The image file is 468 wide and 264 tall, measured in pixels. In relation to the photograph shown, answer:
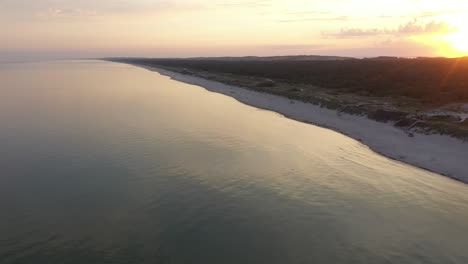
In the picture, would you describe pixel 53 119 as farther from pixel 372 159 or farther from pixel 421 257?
pixel 421 257

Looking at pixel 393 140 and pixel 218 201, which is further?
pixel 393 140

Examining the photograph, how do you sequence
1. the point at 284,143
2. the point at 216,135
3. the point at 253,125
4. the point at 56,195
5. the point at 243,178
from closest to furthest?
the point at 56,195 < the point at 243,178 < the point at 284,143 < the point at 216,135 < the point at 253,125

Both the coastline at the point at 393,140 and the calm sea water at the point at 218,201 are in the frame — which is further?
the coastline at the point at 393,140

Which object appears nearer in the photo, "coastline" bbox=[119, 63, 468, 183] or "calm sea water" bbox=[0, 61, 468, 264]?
"calm sea water" bbox=[0, 61, 468, 264]

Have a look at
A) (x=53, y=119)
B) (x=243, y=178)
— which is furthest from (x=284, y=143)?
(x=53, y=119)
